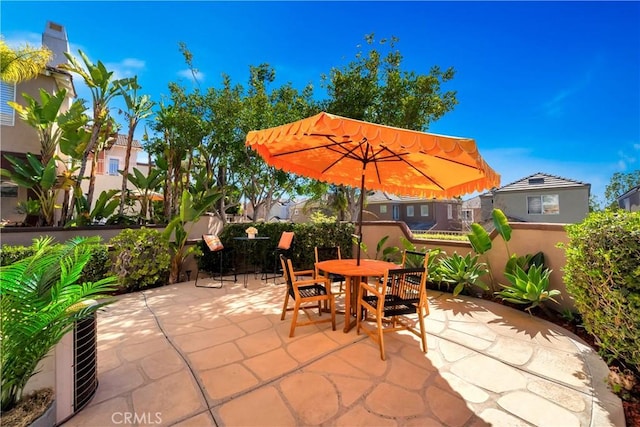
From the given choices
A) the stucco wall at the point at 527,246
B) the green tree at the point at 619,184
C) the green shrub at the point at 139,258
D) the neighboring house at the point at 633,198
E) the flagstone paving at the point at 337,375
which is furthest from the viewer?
the green tree at the point at 619,184

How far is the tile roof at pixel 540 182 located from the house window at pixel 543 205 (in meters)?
0.76

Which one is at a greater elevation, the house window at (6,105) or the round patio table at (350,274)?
the house window at (6,105)

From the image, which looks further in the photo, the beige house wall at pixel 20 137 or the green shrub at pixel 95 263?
the beige house wall at pixel 20 137

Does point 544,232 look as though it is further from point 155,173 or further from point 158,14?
point 155,173

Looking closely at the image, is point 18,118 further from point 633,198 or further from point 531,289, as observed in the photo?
point 633,198

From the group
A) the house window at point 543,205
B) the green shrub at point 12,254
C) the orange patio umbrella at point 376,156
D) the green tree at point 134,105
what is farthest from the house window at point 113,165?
the house window at point 543,205

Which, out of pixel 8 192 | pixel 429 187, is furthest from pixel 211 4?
pixel 8 192

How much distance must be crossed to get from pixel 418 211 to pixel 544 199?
1068 centimetres

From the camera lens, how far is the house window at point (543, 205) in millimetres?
18172

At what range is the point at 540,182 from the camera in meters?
19.1

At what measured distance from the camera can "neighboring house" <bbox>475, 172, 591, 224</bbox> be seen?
17.4m

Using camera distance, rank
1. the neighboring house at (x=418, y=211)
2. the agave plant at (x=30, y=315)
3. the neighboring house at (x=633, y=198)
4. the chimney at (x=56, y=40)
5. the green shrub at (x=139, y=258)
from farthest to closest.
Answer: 1. the neighboring house at (x=418, y=211)
2. the neighboring house at (x=633, y=198)
3. the chimney at (x=56, y=40)
4. the green shrub at (x=139, y=258)
5. the agave plant at (x=30, y=315)

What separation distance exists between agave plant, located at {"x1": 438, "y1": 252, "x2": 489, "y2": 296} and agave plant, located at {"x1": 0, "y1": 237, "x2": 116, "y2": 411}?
576cm

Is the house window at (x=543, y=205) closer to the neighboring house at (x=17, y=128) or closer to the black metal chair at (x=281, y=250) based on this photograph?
the black metal chair at (x=281, y=250)
